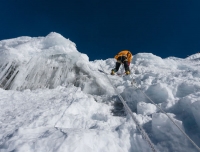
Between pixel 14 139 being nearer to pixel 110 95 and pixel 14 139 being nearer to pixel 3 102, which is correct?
pixel 3 102

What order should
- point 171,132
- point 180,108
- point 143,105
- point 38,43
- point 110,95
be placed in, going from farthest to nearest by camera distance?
point 38,43 < point 110,95 < point 143,105 < point 180,108 < point 171,132

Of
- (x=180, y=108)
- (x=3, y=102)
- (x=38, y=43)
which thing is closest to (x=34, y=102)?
(x=3, y=102)

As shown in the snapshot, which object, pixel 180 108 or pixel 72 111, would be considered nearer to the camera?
pixel 180 108

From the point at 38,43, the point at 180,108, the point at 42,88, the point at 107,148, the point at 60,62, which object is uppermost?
the point at 38,43

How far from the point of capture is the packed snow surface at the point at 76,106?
2582mm

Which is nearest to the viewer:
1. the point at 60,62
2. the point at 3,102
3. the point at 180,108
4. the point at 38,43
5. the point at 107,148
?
the point at 107,148

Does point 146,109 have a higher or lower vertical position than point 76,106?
lower

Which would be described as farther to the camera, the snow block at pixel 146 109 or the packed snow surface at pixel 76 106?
the snow block at pixel 146 109

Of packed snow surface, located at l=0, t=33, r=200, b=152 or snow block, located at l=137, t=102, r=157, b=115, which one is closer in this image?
packed snow surface, located at l=0, t=33, r=200, b=152

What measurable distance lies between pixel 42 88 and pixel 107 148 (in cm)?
466

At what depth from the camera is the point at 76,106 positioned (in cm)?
443

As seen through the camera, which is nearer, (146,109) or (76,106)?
(146,109)

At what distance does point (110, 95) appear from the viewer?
5.81 metres

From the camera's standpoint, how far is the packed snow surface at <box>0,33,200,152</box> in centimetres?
258
